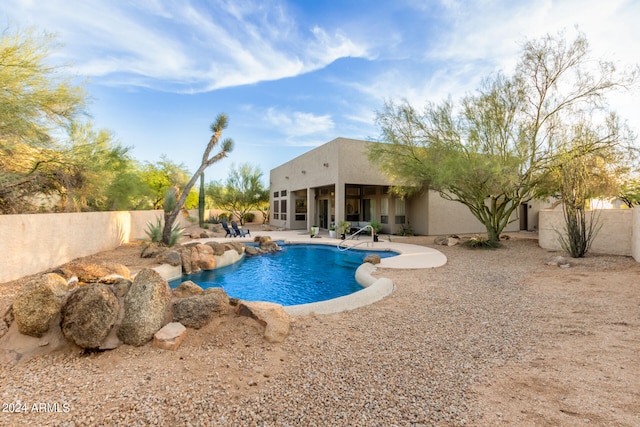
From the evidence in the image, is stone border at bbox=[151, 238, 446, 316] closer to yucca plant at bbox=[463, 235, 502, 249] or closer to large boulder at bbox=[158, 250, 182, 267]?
large boulder at bbox=[158, 250, 182, 267]

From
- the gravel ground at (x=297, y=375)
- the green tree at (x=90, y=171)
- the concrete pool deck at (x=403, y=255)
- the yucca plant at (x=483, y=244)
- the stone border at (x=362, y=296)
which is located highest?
the green tree at (x=90, y=171)

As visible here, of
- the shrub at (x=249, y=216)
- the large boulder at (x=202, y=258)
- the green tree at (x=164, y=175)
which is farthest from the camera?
the shrub at (x=249, y=216)

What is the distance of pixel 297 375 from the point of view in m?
2.64

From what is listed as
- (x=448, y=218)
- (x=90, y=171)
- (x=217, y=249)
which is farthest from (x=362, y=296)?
(x=448, y=218)

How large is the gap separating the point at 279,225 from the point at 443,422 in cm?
2013

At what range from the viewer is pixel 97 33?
24.9ft

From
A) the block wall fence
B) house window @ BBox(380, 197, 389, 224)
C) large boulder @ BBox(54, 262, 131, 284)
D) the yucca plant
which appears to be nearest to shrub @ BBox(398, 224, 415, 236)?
house window @ BBox(380, 197, 389, 224)

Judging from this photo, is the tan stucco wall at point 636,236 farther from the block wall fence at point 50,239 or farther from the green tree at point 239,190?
the green tree at point 239,190

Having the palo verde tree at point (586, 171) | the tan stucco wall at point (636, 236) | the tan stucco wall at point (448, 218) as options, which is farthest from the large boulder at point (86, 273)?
the tan stucco wall at point (448, 218)

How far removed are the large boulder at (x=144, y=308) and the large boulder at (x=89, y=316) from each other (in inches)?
5.7

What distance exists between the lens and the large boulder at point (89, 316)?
3090 millimetres

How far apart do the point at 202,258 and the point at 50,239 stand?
348cm

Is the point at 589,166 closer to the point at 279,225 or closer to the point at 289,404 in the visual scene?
the point at 289,404

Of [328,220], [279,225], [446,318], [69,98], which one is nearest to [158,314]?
[446,318]
